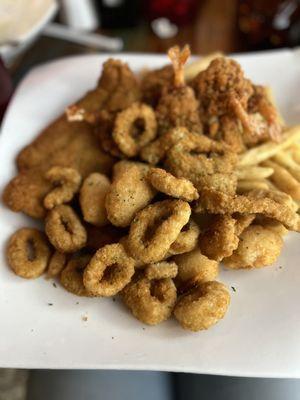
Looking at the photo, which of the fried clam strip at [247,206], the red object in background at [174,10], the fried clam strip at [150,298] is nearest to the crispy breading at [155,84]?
the fried clam strip at [247,206]

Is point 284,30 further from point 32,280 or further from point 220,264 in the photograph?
point 32,280

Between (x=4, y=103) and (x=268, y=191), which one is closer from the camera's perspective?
(x=268, y=191)

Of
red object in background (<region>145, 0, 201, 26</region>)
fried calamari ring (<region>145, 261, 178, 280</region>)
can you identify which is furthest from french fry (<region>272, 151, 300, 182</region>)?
red object in background (<region>145, 0, 201, 26</region>)

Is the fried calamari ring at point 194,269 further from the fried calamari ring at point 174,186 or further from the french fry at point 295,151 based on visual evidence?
the french fry at point 295,151

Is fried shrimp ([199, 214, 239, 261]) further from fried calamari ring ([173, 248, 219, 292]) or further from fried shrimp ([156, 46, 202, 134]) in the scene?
fried shrimp ([156, 46, 202, 134])

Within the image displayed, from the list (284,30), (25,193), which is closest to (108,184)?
(25,193)

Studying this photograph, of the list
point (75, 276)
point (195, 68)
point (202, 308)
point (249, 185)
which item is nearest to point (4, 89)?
point (195, 68)

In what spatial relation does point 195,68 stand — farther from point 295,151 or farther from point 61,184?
point 61,184
